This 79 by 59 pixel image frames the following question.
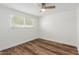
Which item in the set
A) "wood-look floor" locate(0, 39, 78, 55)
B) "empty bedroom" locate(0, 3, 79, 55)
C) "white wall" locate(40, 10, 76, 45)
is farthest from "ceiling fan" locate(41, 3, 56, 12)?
"wood-look floor" locate(0, 39, 78, 55)

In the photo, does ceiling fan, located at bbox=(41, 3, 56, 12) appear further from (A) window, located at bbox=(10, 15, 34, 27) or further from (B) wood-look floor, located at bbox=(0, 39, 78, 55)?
(B) wood-look floor, located at bbox=(0, 39, 78, 55)

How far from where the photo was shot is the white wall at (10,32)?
98 centimetres

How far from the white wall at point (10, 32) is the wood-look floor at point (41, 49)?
2.6 inches

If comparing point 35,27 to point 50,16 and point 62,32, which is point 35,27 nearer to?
point 50,16

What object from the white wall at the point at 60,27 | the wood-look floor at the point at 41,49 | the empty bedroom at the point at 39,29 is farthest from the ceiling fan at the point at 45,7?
the wood-look floor at the point at 41,49

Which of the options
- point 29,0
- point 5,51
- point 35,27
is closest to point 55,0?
point 29,0

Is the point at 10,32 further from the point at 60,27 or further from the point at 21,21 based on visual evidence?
the point at 60,27

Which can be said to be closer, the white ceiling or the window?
the white ceiling

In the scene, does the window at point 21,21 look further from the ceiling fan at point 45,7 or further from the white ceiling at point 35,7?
the ceiling fan at point 45,7

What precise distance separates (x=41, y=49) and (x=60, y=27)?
1.20 feet

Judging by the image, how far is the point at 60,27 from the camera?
1048 mm

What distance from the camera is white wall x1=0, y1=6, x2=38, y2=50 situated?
978mm

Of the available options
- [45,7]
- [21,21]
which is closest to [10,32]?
[21,21]

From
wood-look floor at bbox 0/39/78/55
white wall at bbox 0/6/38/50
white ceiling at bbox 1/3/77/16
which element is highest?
white ceiling at bbox 1/3/77/16
